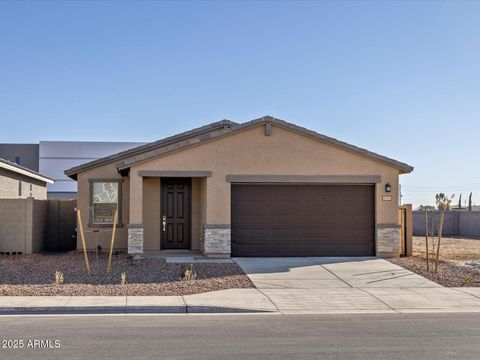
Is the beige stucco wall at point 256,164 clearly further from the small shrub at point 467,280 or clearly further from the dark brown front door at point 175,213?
the small shrub at point 467,280

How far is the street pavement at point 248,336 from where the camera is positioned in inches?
313

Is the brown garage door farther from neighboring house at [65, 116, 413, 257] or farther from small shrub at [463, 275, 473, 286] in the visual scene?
small shrub at [463, 275, 473, 286]

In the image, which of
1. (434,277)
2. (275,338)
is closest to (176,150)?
(434,277)

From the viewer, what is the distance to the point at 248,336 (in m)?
9.18

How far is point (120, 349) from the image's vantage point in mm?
8148

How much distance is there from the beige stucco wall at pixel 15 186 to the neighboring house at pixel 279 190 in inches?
301

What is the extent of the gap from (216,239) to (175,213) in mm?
2620

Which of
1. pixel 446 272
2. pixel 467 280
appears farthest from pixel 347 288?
pixel 446 272

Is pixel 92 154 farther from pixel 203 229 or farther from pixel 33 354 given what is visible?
pixel 33 354

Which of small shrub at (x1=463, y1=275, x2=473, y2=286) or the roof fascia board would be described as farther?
the roof fascia board

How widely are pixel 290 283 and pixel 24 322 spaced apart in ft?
21.9

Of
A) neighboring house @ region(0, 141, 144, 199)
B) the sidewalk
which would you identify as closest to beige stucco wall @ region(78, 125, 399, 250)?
the sidewalk

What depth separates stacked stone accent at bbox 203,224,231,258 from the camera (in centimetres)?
1880

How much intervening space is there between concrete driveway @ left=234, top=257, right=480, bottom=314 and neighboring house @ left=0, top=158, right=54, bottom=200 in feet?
36.9
